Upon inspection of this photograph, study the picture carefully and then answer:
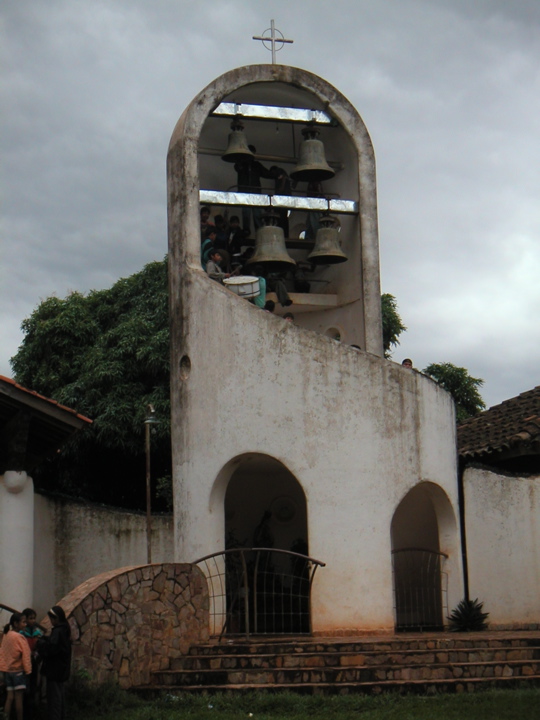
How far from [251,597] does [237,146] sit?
678 centimetres

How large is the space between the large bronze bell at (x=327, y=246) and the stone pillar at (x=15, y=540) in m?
5.54

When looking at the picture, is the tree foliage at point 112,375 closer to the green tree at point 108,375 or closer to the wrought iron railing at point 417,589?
the green tree at point 108,375

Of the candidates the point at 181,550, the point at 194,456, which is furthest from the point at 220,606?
the point at 194,456

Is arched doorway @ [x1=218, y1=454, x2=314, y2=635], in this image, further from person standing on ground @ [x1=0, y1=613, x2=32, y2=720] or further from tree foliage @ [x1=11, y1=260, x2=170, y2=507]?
tree foliage @ [x1=11, y1=260, x2=170, y2=507]

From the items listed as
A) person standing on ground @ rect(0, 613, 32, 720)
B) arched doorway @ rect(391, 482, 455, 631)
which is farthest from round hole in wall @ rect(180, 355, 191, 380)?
person standing on ground @ rect(0, 613, 32, 720)

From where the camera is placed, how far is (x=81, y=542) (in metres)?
19.2

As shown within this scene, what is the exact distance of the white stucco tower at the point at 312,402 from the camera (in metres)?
15.5

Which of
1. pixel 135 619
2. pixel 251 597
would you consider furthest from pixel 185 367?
pixel 135 619

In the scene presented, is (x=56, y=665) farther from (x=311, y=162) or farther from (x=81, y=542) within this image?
(x=311, y=162)

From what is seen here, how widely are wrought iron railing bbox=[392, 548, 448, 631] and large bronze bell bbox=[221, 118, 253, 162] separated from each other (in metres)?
6.47

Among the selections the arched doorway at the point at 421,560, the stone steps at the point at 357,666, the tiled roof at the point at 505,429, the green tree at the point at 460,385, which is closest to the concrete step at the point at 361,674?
the stone steps at the point at 357,666

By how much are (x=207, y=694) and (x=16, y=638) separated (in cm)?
213

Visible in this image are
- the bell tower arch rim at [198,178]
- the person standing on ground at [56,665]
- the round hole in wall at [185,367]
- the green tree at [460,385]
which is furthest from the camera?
the green tree at [460,385]

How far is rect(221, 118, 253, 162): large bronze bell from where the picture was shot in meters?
17.7
